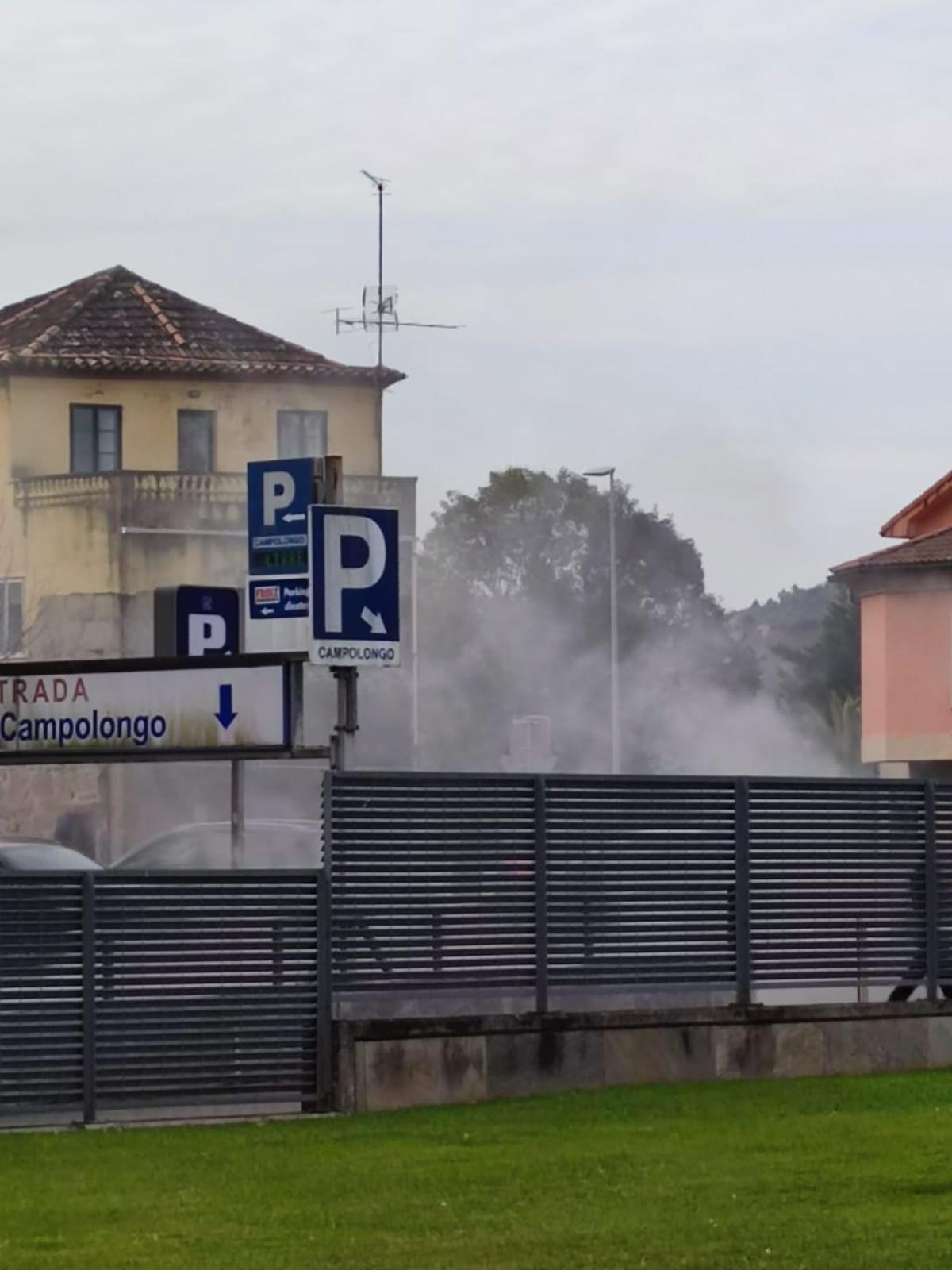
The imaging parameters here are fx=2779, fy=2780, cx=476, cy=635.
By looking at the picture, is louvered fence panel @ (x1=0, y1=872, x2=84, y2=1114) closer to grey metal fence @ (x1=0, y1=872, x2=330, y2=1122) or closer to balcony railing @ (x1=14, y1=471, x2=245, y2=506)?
grey metal fence @ (x1=0, y1=872, x2=330, y2=1122)

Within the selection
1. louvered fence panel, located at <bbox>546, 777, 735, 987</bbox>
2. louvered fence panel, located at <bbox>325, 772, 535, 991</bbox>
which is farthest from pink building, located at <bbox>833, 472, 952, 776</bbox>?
louvered fence panel, located at <bbox>325, 772, 535, 991</bbox>

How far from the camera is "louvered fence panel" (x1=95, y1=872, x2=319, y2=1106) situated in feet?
51.5

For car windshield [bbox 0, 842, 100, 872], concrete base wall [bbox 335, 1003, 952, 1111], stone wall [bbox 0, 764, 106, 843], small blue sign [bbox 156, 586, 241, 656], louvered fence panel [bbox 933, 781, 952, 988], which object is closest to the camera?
concrete base wall [bbox 335, 1003, 952, 1111]

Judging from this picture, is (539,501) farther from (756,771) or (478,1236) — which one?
(478,1236)

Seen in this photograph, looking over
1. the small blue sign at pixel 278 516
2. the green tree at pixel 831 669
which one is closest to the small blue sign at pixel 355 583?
the small blue sign at pixel 278 516

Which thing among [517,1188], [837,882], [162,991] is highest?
[837,882]

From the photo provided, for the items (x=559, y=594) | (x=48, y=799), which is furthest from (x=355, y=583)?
(x=559, y=594)

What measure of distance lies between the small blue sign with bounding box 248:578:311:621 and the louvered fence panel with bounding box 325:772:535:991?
2.69m

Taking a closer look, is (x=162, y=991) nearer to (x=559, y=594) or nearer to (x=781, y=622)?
(x=559, y=594)

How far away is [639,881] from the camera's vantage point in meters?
17.6

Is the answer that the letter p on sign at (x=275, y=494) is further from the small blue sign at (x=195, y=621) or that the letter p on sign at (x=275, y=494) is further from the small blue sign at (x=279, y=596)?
the small blue sign at (x=195, y=621)

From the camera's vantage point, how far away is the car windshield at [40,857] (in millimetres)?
26062

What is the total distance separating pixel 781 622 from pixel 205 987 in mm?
151776

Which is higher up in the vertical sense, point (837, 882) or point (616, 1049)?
point (837, 882)
